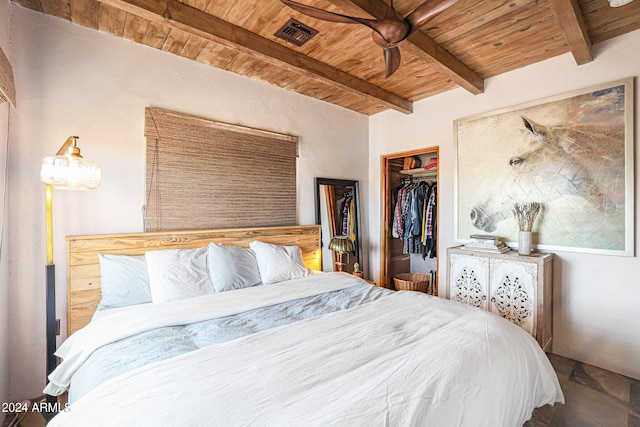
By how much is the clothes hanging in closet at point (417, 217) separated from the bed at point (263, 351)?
5.55ft

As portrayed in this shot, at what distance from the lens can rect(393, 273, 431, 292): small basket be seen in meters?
3.69

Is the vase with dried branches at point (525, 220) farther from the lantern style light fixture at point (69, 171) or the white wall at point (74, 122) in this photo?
the lantern style light fixture at point (69, 171)

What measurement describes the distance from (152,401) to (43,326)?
1682 mm

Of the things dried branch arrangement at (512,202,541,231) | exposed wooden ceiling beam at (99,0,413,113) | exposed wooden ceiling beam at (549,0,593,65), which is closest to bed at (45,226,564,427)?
dried branch arrangement at (512,202,541,231)

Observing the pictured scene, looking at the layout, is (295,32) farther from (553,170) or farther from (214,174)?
(553,170)

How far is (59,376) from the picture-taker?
1354mm

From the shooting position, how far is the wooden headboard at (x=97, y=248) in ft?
6.59

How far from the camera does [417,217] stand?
3.75 meters

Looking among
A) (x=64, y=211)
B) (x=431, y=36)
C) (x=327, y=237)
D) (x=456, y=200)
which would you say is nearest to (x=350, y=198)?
(x=327, y=237)

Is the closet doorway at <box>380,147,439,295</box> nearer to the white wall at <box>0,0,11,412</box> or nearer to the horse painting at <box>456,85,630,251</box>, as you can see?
the horse painting at <box>456,85,630,251</box>

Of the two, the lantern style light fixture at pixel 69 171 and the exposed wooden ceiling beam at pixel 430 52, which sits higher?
the exposed wooden ceiling beam at pixel 430 52

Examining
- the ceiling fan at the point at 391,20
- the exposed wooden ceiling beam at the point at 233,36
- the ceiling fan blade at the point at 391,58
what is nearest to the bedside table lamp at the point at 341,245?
the exposed wooden ceiling beam at the point at 233,36

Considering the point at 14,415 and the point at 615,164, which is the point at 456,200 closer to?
the point at 615,164

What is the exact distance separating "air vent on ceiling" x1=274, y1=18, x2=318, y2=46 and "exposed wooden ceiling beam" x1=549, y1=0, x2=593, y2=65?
1.52 meters
